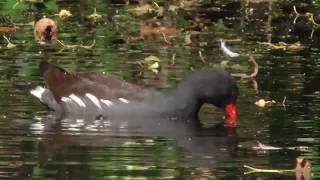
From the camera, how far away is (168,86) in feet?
50.2

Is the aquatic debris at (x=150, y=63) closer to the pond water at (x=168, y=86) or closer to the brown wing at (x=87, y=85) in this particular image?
the pond water at (x=168, y=86)

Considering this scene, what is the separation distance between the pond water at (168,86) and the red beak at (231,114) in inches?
4.2

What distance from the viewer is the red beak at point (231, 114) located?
13.6 m

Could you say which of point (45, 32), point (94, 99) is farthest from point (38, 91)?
point (45, 32)

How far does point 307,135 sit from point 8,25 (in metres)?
9.21

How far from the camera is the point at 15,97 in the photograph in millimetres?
14578

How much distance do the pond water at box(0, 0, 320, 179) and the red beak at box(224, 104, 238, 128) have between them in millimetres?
107

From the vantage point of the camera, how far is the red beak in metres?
13.6

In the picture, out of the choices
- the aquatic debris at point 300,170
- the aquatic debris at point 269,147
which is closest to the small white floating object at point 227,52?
the aquatic debris at point 269,147

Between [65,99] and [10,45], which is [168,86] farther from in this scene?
[10,45]

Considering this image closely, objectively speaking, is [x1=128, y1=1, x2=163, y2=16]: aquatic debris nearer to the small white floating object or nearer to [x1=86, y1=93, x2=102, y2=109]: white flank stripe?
the small white floating object

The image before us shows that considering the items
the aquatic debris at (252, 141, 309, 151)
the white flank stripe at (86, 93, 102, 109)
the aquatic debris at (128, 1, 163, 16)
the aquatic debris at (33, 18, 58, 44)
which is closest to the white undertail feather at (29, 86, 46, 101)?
the white flank stripe at (86, 93, 102, 109)

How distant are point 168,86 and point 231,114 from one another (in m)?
1.68

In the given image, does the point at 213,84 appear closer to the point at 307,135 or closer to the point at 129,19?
the point at 307,135
